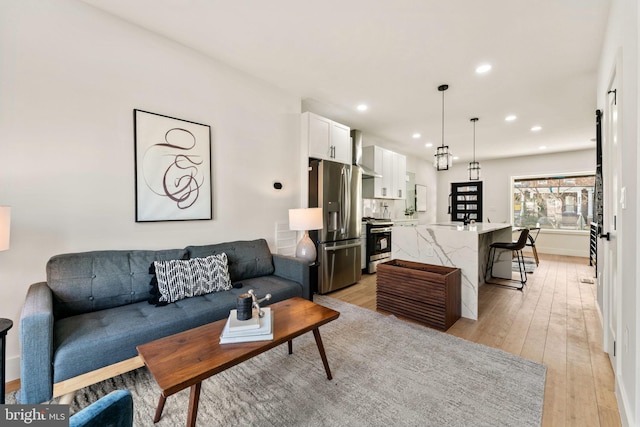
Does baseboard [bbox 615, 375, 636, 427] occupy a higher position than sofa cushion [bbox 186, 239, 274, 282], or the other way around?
sofa cushion [bbox 186, 239, 274, 282]

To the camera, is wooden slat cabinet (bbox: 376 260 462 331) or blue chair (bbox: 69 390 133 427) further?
wooden slat cabinet (bbox: 376 260 462 331)

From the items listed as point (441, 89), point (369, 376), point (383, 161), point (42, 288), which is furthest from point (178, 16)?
point (383, 161)

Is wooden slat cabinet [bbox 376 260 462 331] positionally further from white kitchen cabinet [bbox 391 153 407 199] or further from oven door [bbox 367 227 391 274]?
white kitchen cabinet [bbox 391 153 407 199]

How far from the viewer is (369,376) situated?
6.41 feet

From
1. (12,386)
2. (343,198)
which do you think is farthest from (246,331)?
(343,198)

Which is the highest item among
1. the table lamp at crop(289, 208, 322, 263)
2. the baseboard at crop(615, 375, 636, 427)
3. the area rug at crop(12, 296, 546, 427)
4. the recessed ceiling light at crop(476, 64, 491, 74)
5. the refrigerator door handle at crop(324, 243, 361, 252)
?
the recessed ceiling light at crop(476, 64, 491, 74)

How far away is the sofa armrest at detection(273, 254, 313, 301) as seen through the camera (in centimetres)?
288

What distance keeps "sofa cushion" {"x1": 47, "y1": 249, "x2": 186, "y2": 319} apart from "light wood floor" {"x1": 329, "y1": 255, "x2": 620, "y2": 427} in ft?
7.86

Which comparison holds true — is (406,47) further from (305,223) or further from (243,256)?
(243,256)

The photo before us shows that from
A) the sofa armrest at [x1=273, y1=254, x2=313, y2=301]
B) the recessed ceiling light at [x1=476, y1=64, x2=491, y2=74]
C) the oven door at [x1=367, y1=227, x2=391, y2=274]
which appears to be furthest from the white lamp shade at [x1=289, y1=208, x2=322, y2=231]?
the recessed ceiling light at [x1=476, y1=64, x2=491, y2=74]

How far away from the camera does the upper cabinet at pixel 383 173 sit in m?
5.57

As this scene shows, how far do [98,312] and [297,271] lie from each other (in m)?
1.67

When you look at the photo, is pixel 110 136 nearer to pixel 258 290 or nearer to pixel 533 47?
pixel 258 290

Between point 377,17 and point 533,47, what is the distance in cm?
163
